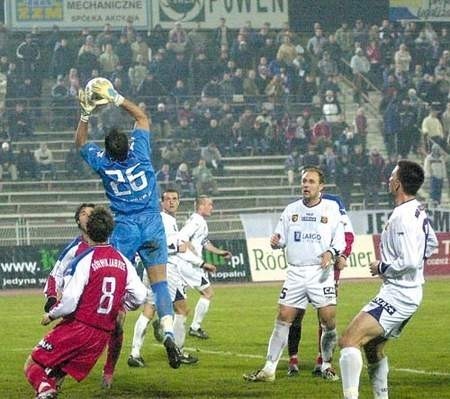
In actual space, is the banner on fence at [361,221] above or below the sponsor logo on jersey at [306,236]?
below

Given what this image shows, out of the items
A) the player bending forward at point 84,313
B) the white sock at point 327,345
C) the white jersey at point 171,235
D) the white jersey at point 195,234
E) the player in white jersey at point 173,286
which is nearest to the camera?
the player bending forward at point 84,313

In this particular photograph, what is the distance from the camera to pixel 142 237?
12531 mm

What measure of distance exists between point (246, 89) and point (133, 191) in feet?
85.7

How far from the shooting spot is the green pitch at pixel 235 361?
40.3 ft

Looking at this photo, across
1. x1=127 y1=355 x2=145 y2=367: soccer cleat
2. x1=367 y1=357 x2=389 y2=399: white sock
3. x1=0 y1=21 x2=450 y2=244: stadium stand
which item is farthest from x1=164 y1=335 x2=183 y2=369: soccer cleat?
x1=0 y1=21 x2=450 y2=244: stadium stand

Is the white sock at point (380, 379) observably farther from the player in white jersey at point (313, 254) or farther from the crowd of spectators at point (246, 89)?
the crowd of spectators at point (246, 89)

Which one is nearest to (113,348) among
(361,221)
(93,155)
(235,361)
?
(93,155)

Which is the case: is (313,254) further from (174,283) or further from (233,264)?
(233,264)

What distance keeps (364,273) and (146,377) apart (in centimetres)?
1880

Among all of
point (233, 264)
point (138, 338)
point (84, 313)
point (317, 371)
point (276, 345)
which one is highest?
point (84, 313)

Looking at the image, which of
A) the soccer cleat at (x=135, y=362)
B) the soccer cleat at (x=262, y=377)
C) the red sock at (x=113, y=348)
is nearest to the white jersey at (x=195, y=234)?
the soccer cleat at (x=135, y=362)

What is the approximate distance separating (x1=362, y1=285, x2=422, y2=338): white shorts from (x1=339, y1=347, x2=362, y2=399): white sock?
356mm

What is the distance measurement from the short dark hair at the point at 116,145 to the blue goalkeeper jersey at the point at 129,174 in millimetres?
68

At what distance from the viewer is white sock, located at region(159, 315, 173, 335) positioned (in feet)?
39.9
